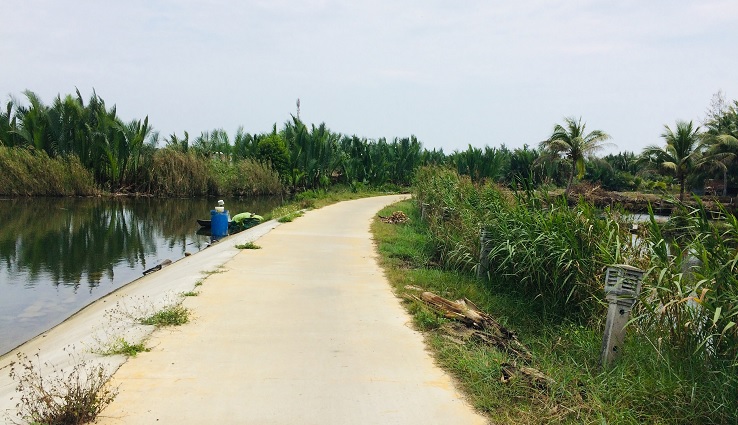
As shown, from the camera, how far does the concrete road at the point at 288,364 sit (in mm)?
4457

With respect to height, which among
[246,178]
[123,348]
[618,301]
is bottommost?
[123,348]

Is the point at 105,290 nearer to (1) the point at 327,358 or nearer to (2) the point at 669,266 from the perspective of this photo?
(1) the point at 327,358

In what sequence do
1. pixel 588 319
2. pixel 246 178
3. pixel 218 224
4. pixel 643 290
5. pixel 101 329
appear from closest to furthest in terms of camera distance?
pixel 643 290 < pixel 101 329 < pixel 588 319 < pixel 218 224 < pixel 246 178

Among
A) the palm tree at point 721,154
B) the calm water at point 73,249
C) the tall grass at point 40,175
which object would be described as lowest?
the calm water at point 73,249

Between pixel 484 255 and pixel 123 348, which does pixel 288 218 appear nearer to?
pixel 484 255

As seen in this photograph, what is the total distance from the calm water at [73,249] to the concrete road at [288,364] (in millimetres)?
3601

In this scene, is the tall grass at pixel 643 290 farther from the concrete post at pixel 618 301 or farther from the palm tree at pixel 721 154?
the palm tree at pixel 721 154

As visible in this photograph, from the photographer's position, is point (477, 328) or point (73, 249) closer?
point (477, 328)

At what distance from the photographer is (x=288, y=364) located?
5.53 m

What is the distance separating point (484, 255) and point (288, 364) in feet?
16.3

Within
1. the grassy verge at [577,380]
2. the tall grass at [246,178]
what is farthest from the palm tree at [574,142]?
the grassy verge at [577,380]

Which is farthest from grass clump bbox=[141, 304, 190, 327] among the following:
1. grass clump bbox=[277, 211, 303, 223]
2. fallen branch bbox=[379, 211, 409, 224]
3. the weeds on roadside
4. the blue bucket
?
fallen branch bbox=[379, 211, 409, 224]

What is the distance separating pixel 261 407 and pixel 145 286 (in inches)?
276

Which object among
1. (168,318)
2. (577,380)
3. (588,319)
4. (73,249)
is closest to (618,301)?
(577,380)
